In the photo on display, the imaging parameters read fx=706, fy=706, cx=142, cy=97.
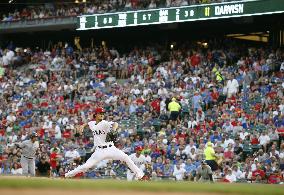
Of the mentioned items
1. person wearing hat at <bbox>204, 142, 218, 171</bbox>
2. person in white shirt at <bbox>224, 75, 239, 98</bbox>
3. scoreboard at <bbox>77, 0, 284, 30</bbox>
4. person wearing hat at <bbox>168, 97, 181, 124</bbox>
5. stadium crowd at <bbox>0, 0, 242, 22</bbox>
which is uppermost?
stadium crowd at <bbox>0, 0, 242, 22</bbox>

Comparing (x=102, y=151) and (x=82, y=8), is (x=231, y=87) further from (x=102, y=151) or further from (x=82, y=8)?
(x=82, y=8)

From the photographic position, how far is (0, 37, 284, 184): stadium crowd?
18.7m

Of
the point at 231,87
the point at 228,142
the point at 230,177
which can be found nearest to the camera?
the point at 230,177

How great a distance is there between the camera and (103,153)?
42.0 feet

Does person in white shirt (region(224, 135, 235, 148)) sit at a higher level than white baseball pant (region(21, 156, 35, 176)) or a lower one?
higher

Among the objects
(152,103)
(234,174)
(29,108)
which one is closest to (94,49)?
(29,108)

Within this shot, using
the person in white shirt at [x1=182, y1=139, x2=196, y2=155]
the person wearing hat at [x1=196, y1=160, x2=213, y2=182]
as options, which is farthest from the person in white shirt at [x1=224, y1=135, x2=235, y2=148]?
the person wearing hat at [x1=196, y1=160, x2=213, y2=182]

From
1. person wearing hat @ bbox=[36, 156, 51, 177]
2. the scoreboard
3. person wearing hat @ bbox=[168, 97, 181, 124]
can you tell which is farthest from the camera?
the scoreboard

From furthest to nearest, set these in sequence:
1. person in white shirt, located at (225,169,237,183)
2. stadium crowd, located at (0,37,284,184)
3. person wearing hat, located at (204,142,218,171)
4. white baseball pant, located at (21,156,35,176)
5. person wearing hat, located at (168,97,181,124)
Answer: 1. person wearing hat, located at (168,97,181,124)
2. stadium crowd, located at (0,37,284,184)
3. person wearing hat, located at (204,142,218,171)
4. white baseball pant, located at (21,156,35,176)
5. person in white shirt, located at (225,169,237,183)

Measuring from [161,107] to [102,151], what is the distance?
9.96 m

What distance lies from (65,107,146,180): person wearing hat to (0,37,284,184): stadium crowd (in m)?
4.85

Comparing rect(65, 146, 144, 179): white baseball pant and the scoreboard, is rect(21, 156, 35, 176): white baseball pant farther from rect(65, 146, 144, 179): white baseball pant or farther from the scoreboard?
the scoreboard

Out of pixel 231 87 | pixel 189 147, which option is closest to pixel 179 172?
pixel 189 147

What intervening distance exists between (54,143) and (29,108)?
377cm
